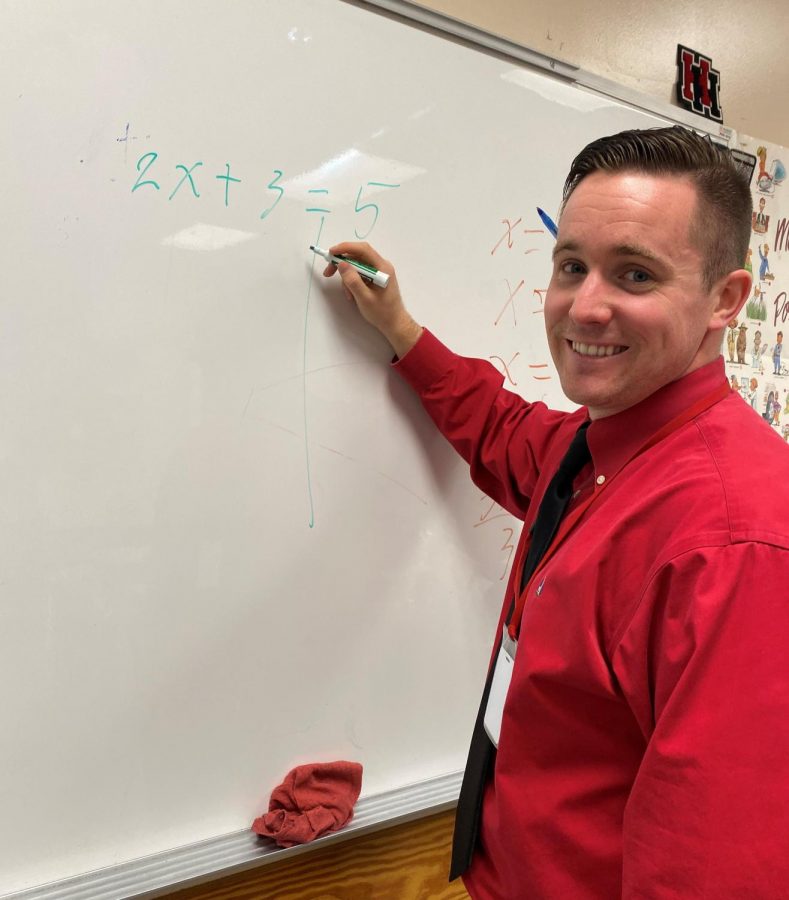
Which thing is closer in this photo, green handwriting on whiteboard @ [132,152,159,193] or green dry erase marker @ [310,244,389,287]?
green handwriting on whiteboard @ [132,152,159,193]

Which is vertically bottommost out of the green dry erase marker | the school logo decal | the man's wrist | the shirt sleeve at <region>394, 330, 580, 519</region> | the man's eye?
the shirt sleeve at <region>394, 330, 580, 519</region>

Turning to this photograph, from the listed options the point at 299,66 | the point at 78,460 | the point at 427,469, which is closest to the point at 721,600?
the point at 427,469

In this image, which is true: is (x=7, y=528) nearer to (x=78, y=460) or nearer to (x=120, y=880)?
(x=78, y=460)

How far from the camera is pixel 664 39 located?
4.14 feet

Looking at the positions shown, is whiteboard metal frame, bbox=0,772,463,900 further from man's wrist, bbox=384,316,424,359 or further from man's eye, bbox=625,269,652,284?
man's eye, bbox=625,269,652,284

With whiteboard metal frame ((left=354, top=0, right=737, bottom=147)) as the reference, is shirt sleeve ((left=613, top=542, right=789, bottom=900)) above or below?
below

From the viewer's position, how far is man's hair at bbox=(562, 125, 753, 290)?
0.70 m

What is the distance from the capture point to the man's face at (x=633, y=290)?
0.69m

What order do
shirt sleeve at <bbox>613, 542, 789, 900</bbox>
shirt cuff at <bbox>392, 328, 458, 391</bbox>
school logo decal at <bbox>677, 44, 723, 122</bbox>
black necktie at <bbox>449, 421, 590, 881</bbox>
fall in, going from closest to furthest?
shirt sleeve at <bbox>613, 542, 789, 900</bbox>, black necktie at <bbox>449, 421, 590, 881</bbox>, shirt cuff at <bbox>392, 328, 458, 391</bbox>, school logo decal at <bbox>677, 44, 723, 122</bbox>

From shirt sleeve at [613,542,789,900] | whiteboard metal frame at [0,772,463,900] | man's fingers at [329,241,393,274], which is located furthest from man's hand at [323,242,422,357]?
whiteboard metal frame at [0,772,463,900]

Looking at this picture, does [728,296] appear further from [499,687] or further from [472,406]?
[499,687]

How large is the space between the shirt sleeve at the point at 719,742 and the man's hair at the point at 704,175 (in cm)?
33

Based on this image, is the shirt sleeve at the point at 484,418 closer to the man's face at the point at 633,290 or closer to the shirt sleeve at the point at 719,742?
the man's face at the point at 633,290

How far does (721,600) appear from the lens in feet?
1.76
